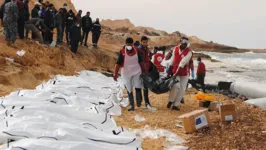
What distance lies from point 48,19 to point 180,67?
7.26 m

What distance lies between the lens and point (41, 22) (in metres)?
12.7

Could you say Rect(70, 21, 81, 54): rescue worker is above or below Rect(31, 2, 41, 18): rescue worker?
below

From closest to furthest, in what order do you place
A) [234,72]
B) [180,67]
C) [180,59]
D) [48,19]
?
[180,67]
[180,59]
[48,19]
[234,72]

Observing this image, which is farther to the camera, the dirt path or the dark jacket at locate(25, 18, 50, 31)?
the dark jacket at locate(25, 18, 50, 31)

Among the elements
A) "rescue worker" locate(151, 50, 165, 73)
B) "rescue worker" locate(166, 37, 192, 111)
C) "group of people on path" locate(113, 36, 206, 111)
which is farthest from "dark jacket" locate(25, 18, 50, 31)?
"rescue worker" locate(166, 37, 192, 111)

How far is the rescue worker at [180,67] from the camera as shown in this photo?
23.8 feet

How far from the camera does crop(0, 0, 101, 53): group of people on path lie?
10555 mm

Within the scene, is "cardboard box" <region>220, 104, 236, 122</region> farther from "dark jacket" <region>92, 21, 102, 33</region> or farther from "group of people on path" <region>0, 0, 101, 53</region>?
"dark jacket" <region>92, 21, 102, 33</region>

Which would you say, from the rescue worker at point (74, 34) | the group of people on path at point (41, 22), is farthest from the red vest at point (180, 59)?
the rescue worker at point (74, 34)

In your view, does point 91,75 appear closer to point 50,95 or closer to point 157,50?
point 157,50

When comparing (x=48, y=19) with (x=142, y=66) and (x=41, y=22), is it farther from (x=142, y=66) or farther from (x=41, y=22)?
(x=142, y=66)

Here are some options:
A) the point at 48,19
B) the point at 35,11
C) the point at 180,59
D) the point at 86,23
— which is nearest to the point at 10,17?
the point at 35,11

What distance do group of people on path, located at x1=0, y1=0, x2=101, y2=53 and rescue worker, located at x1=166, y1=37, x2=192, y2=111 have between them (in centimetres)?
536

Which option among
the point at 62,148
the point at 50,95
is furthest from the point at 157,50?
the point at 62,148
